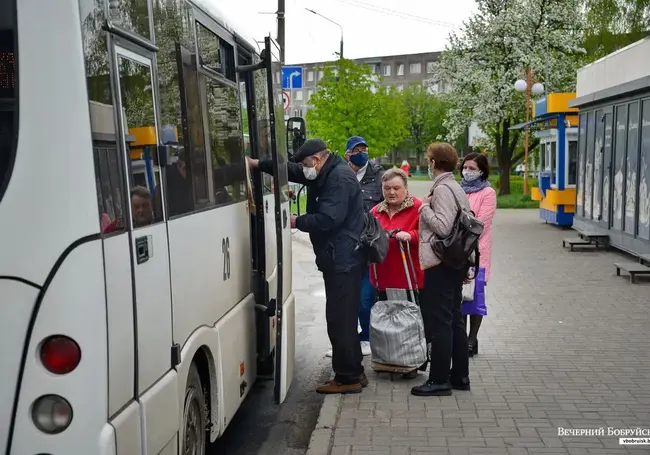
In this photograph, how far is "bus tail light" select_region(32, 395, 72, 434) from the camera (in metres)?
3.22

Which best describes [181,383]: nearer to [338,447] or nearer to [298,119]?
[338,447]

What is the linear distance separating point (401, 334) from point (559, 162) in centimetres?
1843

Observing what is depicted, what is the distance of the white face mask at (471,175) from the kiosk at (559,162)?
53.5 feet

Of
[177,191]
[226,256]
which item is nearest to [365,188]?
[226,256]

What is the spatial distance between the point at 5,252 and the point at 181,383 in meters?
1.31

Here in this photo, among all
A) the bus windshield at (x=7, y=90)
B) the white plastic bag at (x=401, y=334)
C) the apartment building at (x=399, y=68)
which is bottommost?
the white plastic bag at (x=401, y=334)

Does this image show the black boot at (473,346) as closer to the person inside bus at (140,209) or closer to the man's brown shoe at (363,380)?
the man's brown shoe at (363,380)

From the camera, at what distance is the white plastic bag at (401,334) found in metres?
7.37

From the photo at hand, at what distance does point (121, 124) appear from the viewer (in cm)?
354

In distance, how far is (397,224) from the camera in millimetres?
7629

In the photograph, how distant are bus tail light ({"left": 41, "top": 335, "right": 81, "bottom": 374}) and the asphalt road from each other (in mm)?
3100

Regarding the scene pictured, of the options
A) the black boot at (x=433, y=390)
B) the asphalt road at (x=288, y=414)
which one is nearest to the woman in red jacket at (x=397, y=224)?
the black boot at (x=433, y=390)

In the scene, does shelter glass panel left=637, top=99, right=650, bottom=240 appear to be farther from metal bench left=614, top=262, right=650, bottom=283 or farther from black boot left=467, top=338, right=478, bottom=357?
black boot left=467, top=338, right=478, bottom=357

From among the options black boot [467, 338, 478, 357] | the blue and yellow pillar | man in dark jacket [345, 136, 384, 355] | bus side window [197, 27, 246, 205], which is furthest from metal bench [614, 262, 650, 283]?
the blue and yellow pillar
